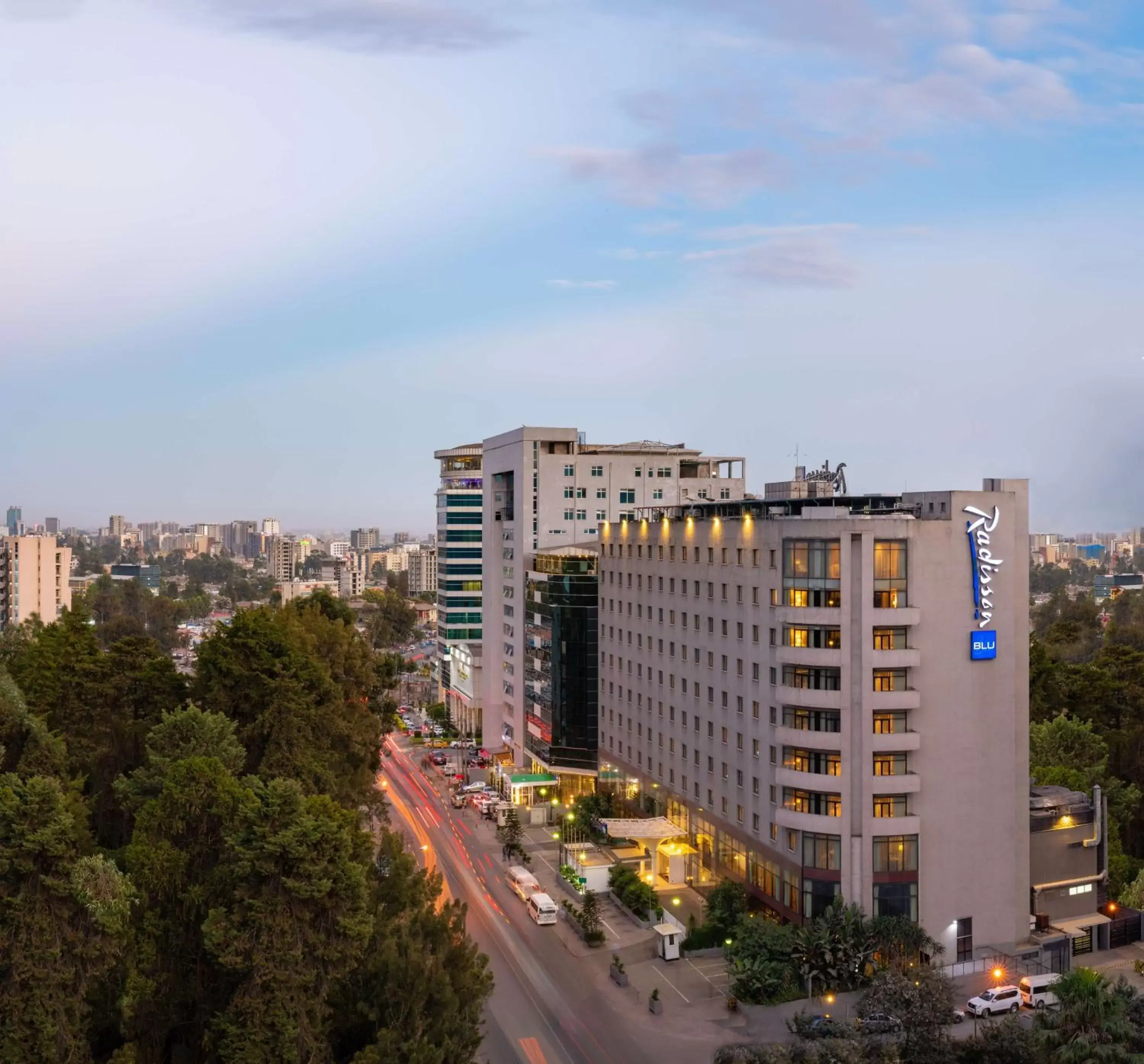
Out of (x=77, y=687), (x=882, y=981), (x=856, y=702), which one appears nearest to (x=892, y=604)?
(x=856, y=702)

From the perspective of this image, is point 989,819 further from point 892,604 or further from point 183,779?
→ point 183,779

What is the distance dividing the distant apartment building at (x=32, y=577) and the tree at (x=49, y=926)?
129 m

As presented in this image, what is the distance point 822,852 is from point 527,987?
1341 cm

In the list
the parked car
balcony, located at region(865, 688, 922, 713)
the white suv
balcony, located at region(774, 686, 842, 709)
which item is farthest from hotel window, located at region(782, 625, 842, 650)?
the parked car

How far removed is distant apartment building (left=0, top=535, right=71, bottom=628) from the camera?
150500 millimetres

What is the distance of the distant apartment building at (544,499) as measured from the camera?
86.1 metres

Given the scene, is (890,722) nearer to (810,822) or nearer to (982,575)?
(810,822)

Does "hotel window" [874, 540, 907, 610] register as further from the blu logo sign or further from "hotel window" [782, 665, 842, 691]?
the blu logo sign

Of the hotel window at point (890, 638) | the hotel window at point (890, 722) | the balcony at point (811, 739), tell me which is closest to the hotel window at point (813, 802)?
the balcony at point (811, 739)

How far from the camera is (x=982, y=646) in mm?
47250

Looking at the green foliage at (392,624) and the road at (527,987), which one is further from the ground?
the green foliage at (392,624)

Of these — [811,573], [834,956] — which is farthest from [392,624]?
[834,956]

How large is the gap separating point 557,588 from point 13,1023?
163ft

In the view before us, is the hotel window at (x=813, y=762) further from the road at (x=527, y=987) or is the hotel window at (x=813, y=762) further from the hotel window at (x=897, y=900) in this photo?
the road at (x=527, y=987)
